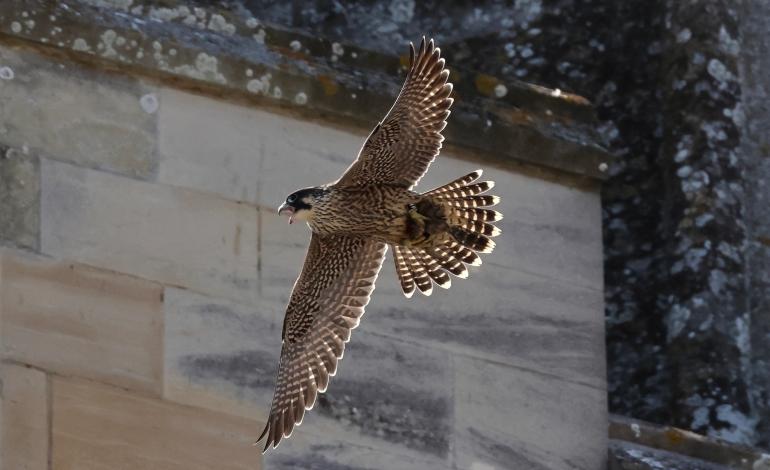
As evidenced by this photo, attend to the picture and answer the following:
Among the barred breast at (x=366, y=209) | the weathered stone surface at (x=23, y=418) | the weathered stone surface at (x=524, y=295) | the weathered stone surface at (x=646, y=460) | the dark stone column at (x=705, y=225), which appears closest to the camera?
the weathered stone surface at (x=23, y=418)

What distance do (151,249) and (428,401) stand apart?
108 centimetres

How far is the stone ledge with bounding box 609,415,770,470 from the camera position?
35.4ft

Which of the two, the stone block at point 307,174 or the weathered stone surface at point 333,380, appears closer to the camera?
the weathered stone surface at point 333,380

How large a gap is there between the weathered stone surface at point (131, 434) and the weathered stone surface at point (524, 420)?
0.81 m

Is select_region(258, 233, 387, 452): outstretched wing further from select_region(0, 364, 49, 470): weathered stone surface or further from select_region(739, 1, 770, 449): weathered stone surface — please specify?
select_region(739, 1, 770, 449): weathered stone surface

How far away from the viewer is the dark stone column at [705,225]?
11.2m

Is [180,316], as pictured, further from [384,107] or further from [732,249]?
[732,249]

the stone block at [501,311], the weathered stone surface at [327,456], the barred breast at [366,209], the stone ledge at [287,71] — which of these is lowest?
the weathered stone surface at [327,456]

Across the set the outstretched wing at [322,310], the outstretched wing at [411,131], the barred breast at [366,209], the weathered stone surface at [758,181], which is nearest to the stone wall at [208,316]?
the outstretched wing at [322,310]

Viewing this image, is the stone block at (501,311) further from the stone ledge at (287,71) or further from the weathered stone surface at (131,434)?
the weathered stone surface at (131,434)

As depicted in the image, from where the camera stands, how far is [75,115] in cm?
1056

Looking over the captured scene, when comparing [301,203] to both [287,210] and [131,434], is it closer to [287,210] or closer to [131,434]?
[287,210]

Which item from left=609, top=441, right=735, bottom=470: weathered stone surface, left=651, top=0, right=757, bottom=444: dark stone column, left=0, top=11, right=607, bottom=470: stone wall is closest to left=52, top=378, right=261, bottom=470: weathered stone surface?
left=0, top=11, right=607, bottom=470: stone wall

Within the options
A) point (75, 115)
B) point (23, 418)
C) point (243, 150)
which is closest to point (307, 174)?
point (243, 150)
